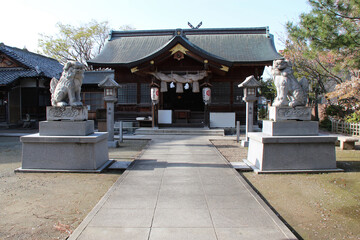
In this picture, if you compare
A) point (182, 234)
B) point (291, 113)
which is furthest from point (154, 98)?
point (182, 234)

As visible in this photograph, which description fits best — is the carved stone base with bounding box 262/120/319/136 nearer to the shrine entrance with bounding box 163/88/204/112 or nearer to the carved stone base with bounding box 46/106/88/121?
the carved stone base with bounding box 46/106/88/121

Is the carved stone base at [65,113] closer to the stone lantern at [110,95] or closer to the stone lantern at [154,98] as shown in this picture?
the stone lantern at [110,95]

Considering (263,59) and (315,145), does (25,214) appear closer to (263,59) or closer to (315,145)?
(315,145)

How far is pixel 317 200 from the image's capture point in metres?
4.95

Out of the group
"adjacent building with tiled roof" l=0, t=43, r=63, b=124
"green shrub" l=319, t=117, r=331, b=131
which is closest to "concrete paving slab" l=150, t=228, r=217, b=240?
"green shrub" l=319, t=117, r=331, b=131

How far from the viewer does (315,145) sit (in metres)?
6.80

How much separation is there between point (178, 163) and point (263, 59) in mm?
12086

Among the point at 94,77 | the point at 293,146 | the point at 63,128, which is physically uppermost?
the point at 94,77

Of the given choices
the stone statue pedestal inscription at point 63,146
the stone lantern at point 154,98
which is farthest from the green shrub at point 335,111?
the stone statue pedestal inscription at point 63,146

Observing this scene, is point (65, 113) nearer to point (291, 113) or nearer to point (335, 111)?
point (291, 113)

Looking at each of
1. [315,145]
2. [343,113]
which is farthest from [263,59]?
[315,145]

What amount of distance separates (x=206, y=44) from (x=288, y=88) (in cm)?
1436

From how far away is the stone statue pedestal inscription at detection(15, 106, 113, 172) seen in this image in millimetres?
6566

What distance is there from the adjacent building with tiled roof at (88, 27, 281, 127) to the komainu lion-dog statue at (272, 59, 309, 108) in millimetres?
7803
